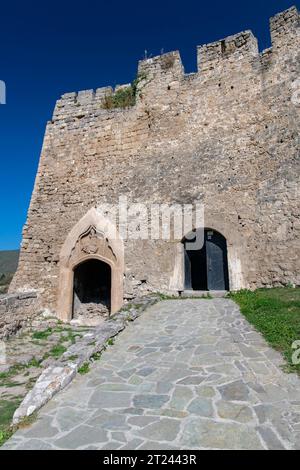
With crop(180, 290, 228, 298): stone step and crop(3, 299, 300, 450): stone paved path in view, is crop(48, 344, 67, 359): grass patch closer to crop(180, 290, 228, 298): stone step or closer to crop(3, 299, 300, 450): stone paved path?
crop(3, 299, 300, 450): stone paved path

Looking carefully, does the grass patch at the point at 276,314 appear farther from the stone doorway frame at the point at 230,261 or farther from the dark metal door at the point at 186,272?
the dark metal door at the point at 186,272

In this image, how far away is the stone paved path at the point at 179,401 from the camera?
228 centimetres

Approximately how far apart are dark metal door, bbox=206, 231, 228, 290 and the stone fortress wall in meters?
0.38

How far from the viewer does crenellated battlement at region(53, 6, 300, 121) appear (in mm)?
8656

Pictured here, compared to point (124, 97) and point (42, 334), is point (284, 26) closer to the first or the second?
point (124, 97)

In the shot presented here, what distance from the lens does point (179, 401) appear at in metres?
2.88

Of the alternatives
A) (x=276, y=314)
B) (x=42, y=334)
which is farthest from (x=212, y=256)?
(x=42, y=334)

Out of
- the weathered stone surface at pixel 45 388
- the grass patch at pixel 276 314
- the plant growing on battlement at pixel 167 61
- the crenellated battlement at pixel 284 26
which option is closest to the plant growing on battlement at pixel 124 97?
the plant growing on battlement at pixel 167 61

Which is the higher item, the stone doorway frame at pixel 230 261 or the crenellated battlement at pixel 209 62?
the crenellated battlement at pixel 209 62

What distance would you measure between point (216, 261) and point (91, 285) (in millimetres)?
4715

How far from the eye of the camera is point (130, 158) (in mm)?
10203

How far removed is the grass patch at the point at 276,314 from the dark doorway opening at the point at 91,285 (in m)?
4.69

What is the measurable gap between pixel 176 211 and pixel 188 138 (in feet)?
7.83
